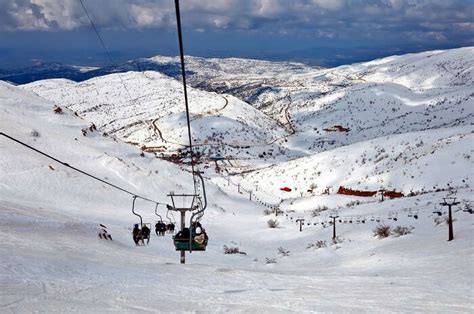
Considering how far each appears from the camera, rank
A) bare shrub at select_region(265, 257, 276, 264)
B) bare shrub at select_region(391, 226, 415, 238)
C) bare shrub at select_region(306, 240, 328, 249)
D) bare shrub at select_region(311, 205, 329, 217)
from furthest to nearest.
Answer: bare shrub at select_region(311, 205, 329, 217) → bare shrub at select_region(306, 240, 328, 249) → bare shrub at select_region(391, 226, 415, 238) → bare shrub at select_region(265, 257, 276, 264)

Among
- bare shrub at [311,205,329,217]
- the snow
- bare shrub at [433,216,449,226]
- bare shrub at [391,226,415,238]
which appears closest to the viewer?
the snow

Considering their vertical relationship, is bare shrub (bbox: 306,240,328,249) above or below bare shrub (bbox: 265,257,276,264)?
above

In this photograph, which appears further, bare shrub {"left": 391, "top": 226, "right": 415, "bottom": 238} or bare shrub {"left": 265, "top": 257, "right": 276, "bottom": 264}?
bare shrub {"left": 391, "top": 226, "right": 415, "bottom": 238}

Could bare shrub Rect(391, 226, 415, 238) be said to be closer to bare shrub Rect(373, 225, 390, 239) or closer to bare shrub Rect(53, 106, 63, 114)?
bare shrub Rect(373, 225, 390, 239)

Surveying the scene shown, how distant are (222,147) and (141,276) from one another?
4786 inches

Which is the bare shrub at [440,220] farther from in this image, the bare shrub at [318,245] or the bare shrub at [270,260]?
the bare shrub at [270,260]

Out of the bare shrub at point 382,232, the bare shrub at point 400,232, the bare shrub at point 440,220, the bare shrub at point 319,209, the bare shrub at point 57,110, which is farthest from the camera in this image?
the bare shrub at point 57,110

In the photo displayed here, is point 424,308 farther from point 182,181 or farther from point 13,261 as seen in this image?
point 182,181

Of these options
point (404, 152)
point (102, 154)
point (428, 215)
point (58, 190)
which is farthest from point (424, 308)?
point (404, 152)

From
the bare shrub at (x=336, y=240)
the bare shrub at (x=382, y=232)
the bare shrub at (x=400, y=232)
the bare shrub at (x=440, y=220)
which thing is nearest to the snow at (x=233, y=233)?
the bare shrub at (x=440, y=220)

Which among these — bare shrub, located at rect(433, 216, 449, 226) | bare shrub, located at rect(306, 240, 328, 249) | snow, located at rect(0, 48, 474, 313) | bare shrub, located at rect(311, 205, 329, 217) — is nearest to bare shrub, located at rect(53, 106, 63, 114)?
snow, located at rect(0, 48, 474, 313)

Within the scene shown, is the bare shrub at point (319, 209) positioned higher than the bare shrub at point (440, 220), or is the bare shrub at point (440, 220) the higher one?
the bare shrub at point (319, 209)

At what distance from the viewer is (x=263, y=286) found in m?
12.8

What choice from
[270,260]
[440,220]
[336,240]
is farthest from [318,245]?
[440,220]
